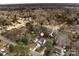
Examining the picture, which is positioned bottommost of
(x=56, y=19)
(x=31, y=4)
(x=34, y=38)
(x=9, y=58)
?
(x=9, y=58)

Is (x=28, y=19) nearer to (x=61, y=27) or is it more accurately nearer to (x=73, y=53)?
(x=61, y=27)

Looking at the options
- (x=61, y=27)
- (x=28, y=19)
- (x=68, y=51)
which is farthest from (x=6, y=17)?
(x=68, y=51)

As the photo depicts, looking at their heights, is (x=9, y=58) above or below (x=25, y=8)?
below

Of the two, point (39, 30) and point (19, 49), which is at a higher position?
point (39, 30)

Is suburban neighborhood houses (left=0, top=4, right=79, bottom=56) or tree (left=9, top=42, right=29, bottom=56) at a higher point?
suburban neighborhood houses (left=0, top=4, right=79, bottom=56)

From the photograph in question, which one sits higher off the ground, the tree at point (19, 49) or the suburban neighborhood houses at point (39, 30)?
the suburban neighborhood houses at point (39, 30)

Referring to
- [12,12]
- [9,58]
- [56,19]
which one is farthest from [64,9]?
[9,58]

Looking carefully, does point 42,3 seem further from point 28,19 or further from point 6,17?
point 6,17
